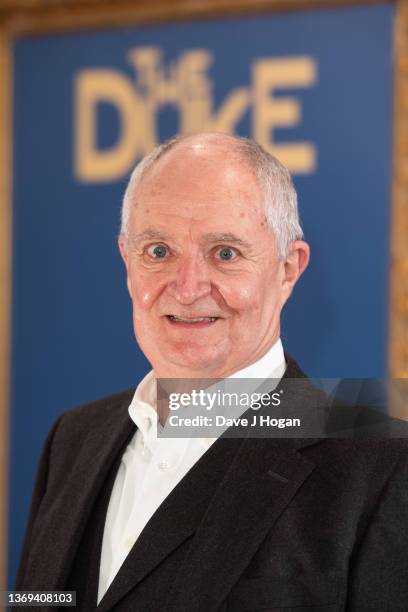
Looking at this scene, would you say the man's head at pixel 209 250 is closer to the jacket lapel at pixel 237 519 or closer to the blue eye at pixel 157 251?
the blue eye at pixel 157 251

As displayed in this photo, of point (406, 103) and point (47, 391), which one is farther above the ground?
point (406, 103)

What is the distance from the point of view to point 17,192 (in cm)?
200

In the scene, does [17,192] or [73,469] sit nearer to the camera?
[73,469]

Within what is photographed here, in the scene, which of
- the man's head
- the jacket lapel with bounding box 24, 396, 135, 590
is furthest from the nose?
the jacket lapel with bounding box 24, 396, 135, 590

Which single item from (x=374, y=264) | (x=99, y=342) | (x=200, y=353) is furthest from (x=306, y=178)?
(x=200, y=353)

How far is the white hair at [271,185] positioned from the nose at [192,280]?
0.31 ft

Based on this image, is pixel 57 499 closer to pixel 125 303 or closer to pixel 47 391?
pixel 125 303

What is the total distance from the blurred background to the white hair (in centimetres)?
62

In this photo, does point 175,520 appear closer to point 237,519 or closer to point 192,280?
point 237,519

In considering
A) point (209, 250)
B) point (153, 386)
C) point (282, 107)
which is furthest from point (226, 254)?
point (282, 107)

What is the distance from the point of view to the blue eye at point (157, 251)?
1.01 metres

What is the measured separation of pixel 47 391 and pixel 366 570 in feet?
3.99

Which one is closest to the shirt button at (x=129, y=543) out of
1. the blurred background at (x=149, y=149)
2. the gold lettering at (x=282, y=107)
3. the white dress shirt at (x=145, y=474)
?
the white dress shirt at (x=145, y=474)

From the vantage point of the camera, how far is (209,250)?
0.98 meters
